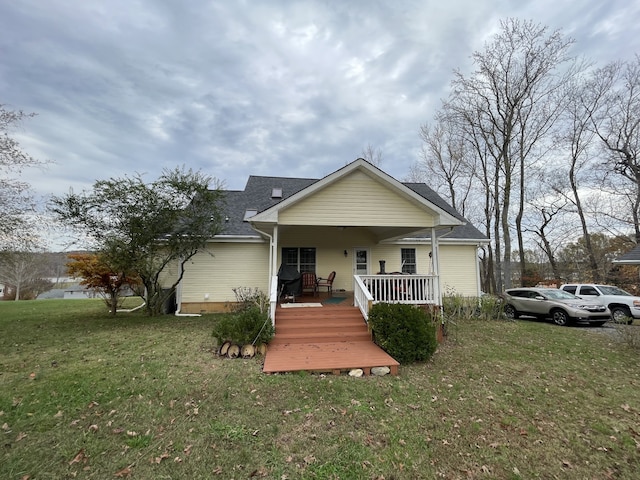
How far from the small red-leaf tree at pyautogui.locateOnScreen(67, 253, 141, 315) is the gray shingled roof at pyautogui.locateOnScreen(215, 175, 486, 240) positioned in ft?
12.8

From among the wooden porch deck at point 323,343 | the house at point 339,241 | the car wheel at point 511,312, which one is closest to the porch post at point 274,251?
the house at point 339,241

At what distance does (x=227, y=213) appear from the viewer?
508 inches

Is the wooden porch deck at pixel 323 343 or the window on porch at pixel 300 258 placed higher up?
the window on porch at pixel 300 258

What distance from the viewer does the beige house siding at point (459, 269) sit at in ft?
44.4

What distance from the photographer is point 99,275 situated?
1059 cm

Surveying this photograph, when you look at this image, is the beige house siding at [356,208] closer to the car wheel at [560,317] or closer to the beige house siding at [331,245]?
the beige house siding at [331,245]

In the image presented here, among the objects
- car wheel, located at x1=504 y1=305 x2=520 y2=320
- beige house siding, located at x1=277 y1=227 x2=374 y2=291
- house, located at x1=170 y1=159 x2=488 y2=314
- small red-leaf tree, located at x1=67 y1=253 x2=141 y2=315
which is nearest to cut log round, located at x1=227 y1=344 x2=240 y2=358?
house, located at x1=170 y1=159 x2=488 y2=314

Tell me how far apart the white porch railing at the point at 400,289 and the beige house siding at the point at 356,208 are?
155cm

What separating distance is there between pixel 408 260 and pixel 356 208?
20.6 ft

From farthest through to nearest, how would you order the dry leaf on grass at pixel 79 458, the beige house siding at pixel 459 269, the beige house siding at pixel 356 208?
the beige house siding at pixel 459 269 → the beige house siding at pixel 356 208 → the dry leaf on grass at pixel 79 458

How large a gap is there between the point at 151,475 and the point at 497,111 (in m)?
21.8

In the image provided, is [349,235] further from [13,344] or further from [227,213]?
[13,344]

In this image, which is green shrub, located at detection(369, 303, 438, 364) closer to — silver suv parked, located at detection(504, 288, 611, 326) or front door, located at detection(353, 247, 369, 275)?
front door, located at detection(353, 247, 369, 275)

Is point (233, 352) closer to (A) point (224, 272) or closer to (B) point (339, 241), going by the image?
(A) point (224, 272)
